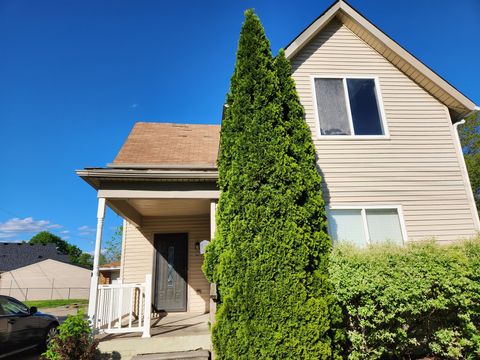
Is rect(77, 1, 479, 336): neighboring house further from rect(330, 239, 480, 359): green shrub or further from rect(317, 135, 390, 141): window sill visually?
rect(330, 239, 480, 359): green shrub

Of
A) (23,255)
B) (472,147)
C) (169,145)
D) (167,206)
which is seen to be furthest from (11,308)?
(23,255)

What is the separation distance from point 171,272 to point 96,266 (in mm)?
3724

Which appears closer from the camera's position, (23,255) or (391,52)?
(391,52)

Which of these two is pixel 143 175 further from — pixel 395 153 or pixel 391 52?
pixel 391 52

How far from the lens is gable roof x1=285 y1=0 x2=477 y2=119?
6367 mm

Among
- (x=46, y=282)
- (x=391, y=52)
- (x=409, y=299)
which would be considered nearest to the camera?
(x=409, y=299)

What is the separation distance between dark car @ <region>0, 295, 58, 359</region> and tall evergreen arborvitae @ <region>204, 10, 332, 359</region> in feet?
14.2

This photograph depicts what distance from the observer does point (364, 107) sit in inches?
258

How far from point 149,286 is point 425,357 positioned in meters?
5.18

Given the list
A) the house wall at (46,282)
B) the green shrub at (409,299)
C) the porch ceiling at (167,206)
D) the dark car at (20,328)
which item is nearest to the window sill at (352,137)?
the green shrub at (409,299)

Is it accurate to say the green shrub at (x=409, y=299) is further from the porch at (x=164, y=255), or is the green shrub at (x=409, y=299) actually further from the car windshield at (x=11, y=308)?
the car windshield at (x=11, y=308)

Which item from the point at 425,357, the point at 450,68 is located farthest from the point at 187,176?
the point at 450,68

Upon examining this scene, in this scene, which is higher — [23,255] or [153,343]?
[23,255]

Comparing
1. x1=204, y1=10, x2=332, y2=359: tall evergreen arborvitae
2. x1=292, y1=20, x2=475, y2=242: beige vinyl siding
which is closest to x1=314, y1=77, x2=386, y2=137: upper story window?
x1=292, y1=20, x2=475, y2=242: beige vinyl siding
